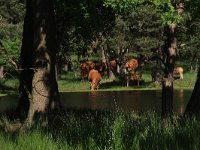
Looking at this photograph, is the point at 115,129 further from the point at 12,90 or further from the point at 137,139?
the point at 12,90

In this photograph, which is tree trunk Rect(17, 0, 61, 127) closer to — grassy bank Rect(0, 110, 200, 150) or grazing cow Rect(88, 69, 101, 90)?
grassy bank Rect(0, 110, 200, 150)

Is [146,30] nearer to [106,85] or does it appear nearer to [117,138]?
[106,85]

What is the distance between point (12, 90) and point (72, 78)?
40.0ft

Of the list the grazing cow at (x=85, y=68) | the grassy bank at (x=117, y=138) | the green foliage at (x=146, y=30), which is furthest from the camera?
the grazing cow at (x=85, y=68)

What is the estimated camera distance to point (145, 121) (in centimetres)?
1232

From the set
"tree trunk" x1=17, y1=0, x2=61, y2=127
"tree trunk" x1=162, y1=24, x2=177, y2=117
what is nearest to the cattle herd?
"tree trunk" x1=162, y1=24, x2=177, y2=117

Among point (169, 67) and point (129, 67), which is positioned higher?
point (169, 67)

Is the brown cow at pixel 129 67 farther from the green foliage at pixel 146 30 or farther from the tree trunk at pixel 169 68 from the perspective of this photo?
the tree trunk at pixel 169 68

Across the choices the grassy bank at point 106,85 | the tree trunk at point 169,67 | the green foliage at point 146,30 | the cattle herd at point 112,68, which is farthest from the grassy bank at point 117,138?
the green foliage at point 146,30

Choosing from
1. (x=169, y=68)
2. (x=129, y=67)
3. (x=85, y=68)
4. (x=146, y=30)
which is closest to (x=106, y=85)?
(x=129, y=67)

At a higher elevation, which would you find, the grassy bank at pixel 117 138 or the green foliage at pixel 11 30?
the green foliage at pixel 11 30

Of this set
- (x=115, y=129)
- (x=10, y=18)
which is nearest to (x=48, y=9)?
(x=115, y=129)

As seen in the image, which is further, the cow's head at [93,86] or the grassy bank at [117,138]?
the cow's head at [93,86]

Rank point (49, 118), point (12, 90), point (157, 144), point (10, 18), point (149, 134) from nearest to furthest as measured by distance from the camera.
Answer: point (157, 144), point (149, 134), point (49, 118), point (12, 90), point (10, 18)
